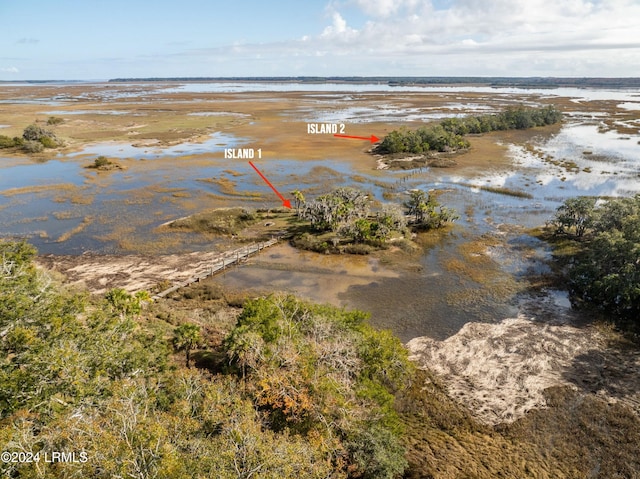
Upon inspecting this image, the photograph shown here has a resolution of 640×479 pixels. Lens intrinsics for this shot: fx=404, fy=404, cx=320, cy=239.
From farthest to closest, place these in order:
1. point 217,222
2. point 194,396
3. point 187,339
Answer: point 217,222, point 187,339, point 194,396

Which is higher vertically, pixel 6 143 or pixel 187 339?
pixel 6 143

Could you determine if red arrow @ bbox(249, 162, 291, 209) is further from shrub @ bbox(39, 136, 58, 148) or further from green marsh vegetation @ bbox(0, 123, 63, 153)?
green marsh vegetation @ bbox(0, 123, 63, 153)

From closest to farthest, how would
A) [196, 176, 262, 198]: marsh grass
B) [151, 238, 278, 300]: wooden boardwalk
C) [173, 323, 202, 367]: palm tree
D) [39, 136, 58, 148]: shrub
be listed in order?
1. [173, 323, 202, 367]: palm tree
2. [151, 238, 278, 300]: wooden boardwalk
3. [196, 176, 262, 198]: marsh grass
4. [39, 136, 58, 148]: shrub

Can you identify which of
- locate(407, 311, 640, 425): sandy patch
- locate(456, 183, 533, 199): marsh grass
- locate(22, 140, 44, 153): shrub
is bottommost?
locate(407, 311, 640, 425): sandy patch

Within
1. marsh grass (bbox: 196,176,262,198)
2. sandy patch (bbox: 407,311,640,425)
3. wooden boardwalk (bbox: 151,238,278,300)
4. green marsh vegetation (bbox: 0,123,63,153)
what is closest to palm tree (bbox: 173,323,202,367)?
wooden boardwalk (bbox: 151,238,278,300)

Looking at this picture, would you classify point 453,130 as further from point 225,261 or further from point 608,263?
point 225,261

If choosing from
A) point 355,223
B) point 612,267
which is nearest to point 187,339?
point 355,223

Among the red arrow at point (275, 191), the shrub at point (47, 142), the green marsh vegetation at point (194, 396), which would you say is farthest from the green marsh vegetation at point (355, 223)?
the shrub at point (47, 142)
